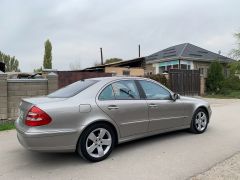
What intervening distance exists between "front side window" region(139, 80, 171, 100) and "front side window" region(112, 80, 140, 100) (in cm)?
27

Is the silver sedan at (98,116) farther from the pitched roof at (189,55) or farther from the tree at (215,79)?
the pitched roof at (189,55)

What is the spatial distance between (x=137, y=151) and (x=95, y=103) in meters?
1.34

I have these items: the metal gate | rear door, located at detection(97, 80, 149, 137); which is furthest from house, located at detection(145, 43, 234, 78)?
rear door, located at detection(97, 80, 149, 137)

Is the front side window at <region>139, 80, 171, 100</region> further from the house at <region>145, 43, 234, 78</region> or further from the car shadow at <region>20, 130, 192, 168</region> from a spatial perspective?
the house at <region>145, 43, 234, 78</region>

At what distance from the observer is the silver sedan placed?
15.4ft

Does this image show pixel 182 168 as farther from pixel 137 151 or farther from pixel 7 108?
pixel 7 108

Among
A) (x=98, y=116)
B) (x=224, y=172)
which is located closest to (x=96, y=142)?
(x=98, y=116)

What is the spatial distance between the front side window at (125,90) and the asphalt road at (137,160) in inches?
42.4

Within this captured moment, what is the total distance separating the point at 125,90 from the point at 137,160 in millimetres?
1452

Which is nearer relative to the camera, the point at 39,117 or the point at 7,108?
the point at 39,117

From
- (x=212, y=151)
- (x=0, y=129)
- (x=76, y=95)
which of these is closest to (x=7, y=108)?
(x=0, y=129)

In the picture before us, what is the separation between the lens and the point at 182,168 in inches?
182

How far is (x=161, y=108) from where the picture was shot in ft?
20.4

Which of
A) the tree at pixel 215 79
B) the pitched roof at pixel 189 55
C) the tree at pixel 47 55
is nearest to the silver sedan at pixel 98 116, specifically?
the tree at pixel 215 79
